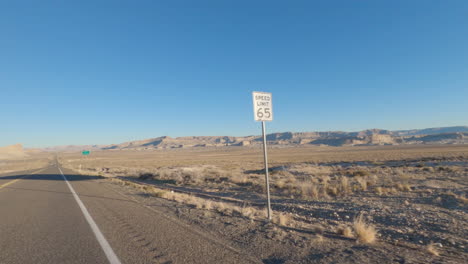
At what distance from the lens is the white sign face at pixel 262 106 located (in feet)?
21.3

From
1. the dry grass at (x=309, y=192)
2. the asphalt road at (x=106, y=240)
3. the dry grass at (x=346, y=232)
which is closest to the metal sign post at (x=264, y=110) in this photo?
the dry grass at (x=346, y=232)

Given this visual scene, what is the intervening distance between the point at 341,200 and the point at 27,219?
11606mm

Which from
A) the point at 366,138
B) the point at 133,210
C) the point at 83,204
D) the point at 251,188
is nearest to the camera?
the point at 133,210

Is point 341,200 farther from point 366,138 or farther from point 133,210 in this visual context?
point 366,138

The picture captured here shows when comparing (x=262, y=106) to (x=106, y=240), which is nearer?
(x=106, y=240)

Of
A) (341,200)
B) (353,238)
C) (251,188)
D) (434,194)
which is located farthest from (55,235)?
(434,194)

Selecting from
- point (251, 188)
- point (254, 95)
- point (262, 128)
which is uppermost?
point (254, 95)

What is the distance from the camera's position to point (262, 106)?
21.8ft

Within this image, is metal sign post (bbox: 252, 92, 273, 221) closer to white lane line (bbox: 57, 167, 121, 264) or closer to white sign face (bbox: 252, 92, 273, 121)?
white sign face (bbox: 252, 92, 273, 121)

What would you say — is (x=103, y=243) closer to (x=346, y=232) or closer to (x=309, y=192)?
(x=346, y=232)

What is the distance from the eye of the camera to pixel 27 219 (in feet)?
26.4

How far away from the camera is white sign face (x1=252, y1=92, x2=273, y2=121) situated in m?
6.49

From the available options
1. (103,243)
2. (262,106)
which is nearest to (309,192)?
(262,106)

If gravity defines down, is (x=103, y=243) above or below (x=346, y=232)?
above
